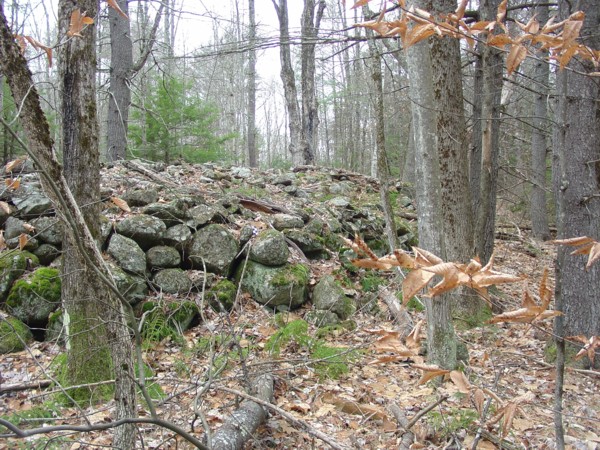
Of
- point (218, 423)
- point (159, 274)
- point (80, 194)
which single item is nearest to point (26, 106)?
point (80, 194)

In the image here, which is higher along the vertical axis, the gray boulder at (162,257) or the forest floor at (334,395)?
the gray boulder at (162,257)

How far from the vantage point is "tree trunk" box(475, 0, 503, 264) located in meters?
5.99

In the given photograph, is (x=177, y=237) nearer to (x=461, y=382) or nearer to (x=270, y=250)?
(x=270, y=250)

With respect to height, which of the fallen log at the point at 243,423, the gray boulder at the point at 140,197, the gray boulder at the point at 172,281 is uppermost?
the gray boulder at the point at 140,197

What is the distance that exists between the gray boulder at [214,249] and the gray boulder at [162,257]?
0.24 m

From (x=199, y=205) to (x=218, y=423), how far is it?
3.90 meters

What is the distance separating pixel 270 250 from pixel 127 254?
1.90m

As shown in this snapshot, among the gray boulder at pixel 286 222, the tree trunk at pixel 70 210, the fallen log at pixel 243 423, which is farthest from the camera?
the gray boulder at pixel 286 222

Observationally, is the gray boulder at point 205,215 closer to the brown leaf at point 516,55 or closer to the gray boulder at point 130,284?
the gray boulder at point 130,284

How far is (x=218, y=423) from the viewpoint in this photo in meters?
3.41

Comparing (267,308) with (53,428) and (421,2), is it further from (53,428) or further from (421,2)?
(53,428)

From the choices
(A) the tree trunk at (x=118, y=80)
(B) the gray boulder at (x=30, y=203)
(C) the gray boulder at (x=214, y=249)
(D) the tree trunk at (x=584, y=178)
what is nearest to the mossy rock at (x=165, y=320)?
(C) the gray boulder at (x=214, y=249)

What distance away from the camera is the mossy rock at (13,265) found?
4988mm

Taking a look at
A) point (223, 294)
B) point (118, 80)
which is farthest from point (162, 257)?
point (118, 80)
